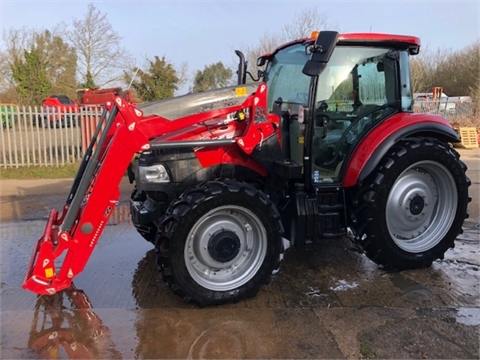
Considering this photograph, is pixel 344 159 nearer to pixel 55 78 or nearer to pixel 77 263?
pixel 77 263

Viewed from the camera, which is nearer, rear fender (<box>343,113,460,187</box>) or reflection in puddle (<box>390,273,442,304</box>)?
reflection in puddle (<box>390,273,442,304</box>)

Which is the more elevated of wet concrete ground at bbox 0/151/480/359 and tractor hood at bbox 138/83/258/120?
tractor hood at bbox 138/83/258/120

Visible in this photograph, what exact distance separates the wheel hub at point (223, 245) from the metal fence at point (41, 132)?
351 inches

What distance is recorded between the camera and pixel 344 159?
14.0ft

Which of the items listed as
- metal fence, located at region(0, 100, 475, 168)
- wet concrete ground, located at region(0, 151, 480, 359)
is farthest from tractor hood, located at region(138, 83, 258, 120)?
metal fence, located at region(0, 100, 475, 168)

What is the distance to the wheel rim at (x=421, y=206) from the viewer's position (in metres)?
4.30

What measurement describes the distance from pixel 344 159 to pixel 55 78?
1119 inches

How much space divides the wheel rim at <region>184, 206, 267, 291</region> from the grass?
304 inches

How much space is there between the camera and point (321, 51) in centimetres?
366

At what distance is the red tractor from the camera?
344 cm

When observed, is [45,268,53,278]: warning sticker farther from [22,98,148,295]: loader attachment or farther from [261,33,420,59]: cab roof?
[261,33,420,59]: cab roof

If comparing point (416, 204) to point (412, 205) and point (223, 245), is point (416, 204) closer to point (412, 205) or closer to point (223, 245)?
point (412, 205)

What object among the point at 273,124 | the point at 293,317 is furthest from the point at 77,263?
the point at 273,124

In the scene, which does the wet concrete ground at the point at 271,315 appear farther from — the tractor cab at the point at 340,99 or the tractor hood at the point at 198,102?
the tractor hood at the point at 198,102
